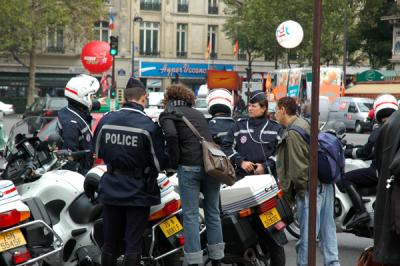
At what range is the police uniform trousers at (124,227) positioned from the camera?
252 inches

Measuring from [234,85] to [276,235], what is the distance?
74.8ft

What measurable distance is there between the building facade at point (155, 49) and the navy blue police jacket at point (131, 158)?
53.8 m

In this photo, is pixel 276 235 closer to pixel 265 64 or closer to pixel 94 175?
pixel 94 175

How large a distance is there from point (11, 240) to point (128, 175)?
1040 millimetres

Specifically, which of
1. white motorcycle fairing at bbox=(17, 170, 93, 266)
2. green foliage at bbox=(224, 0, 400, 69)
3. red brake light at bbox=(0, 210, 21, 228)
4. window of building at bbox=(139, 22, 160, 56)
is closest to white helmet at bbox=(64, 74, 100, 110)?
white motorcycle fairing at bbox=(17, 170, 93, 266)

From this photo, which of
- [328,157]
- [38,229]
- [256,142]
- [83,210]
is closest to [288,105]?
[328,157]

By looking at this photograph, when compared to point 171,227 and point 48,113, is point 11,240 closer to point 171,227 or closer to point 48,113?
point 171,227

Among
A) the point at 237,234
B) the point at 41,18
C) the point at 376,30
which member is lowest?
the point at 237,234

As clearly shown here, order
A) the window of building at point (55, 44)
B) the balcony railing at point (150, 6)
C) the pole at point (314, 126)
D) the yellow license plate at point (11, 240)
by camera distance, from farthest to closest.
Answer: the balcony railing at point (150, 6) < the window of building at point (55, 44) < the yellow license plate at point (11, 240) < the pole at point (314, 126)

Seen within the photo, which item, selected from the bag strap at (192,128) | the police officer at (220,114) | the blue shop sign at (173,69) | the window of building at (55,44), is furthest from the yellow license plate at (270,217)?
the blue shop sign at (173,69)

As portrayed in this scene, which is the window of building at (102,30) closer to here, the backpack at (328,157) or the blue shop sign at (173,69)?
the blue shop sign at (173,69)

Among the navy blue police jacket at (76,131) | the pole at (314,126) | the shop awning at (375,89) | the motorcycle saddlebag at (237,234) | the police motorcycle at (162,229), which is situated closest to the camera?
the pole at (314,126)

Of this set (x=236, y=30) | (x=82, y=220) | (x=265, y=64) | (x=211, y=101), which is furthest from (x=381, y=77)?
(x=82, y=220)

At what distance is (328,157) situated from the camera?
729 cm
